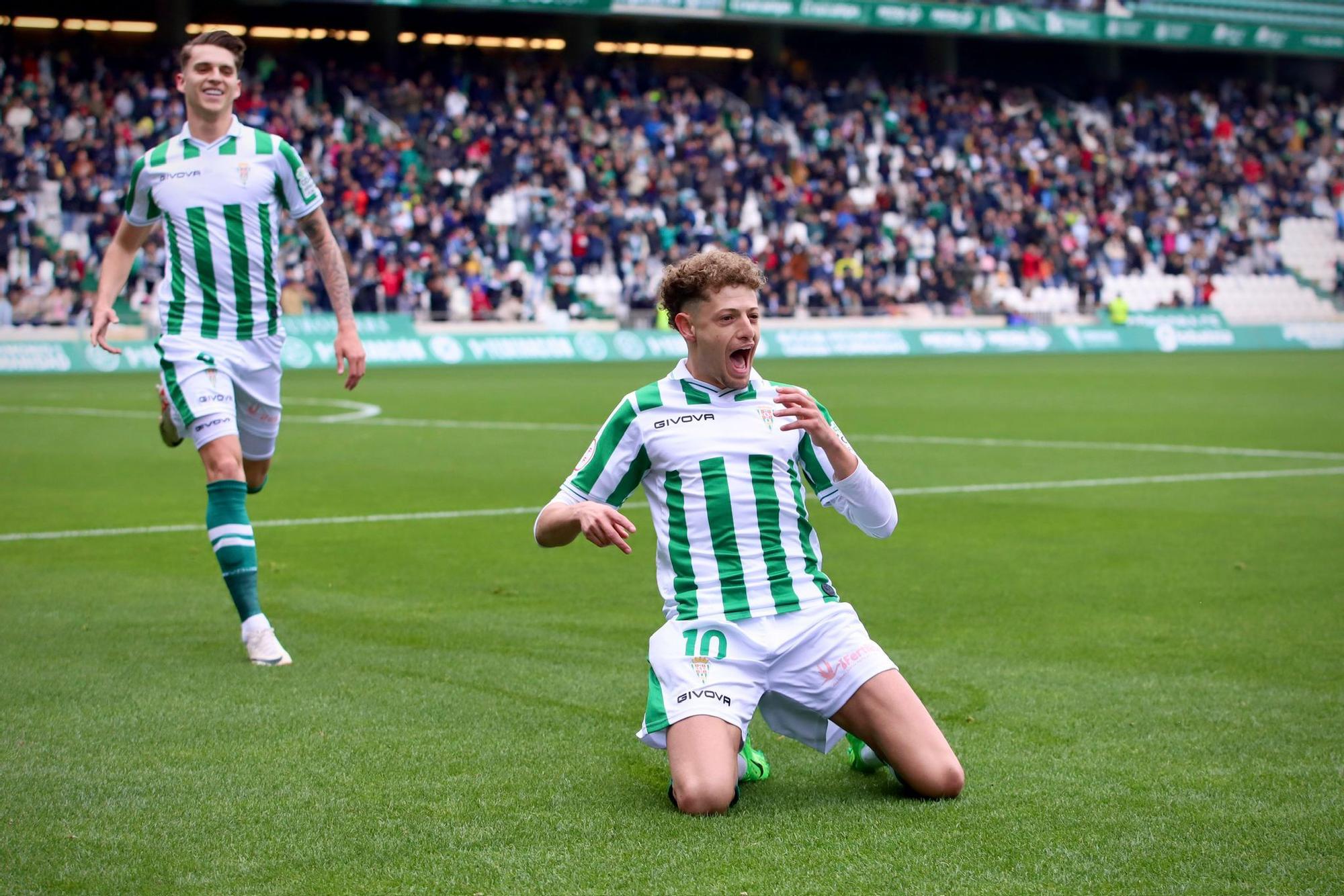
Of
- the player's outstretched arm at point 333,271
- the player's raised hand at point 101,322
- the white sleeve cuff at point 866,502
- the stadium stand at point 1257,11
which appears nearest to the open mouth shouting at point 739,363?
the white sleeve cuff at point 866,502

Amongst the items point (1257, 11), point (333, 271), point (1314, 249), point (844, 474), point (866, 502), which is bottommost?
point (1314, 249)

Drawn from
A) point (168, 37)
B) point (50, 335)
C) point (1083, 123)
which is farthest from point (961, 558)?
point (1083, 123)

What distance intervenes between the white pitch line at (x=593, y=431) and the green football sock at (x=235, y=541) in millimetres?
9560

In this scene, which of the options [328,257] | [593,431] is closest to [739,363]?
[328,257]

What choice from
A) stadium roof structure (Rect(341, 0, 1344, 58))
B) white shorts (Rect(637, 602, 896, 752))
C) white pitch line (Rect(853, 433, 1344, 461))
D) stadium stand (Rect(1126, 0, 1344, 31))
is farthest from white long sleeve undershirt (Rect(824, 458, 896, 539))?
stadium stand (Rect(1126, 0, 1344, 31))

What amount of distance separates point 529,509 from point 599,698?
5243mm

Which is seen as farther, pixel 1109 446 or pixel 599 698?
pixel 1109 446

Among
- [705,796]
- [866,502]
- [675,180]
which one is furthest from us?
[675,180]

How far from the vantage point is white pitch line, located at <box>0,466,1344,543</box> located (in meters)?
9.77

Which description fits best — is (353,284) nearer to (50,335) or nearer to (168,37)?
(50,335)

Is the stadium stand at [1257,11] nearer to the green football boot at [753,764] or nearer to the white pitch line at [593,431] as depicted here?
the white pitch line at [593,431]

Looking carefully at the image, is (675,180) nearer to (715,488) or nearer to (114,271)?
(114,271)

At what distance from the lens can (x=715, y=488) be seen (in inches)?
186

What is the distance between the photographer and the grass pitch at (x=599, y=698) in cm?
386
